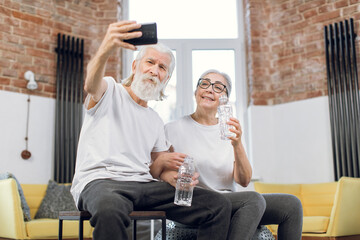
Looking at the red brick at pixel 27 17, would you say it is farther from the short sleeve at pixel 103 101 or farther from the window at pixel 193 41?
the short sleeve at pixel 103 101

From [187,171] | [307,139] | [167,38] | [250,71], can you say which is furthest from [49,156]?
[187,171]

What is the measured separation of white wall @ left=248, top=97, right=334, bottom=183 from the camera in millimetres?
4781

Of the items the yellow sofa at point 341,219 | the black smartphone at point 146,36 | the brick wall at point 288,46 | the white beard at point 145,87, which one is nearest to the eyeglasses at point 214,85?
the white beard at point 145,87

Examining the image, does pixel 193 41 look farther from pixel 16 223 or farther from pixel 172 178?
pixel 172 178

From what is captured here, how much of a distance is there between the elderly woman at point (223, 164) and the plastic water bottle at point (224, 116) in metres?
0.05

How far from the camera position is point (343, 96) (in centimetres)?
464

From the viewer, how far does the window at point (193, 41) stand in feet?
17.2

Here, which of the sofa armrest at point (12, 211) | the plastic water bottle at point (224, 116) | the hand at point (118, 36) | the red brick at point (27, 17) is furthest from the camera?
the red brick at point (27, 17)

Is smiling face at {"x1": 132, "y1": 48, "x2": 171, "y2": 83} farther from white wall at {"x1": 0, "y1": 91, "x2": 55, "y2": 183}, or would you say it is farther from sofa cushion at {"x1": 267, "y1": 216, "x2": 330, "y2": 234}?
white wall at {"x1": 0, "y1": 91, "x2": 55, "y2": 183}

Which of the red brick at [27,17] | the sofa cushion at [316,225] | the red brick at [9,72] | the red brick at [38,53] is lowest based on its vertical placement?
the sofa cushion at [316,225]

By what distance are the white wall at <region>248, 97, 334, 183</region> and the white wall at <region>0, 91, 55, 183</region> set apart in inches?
90.4

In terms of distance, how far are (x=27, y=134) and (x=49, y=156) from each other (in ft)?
1.11

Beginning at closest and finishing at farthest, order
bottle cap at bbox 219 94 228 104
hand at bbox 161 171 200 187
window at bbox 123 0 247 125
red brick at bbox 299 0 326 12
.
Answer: hand at bbox 161 171 200 187, bottle cap at bbox 219 94 228 104, red brick at bbox 299 0 326 12, window at bbox 123 0 247 125

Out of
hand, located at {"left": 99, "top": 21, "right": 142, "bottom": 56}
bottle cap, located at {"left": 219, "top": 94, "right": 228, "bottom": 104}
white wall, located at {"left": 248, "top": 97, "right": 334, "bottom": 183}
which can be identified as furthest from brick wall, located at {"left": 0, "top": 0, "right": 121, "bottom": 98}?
hand, located at {"left": 99, "top": 21, "right": 142, "bottom": 56}
